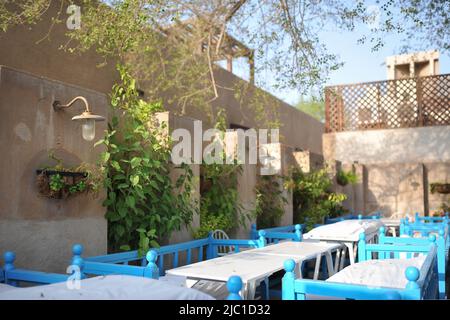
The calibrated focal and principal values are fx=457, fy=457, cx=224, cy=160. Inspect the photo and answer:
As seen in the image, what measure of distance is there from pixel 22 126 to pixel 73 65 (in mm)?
3000

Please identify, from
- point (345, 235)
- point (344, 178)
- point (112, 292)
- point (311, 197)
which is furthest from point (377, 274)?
point (344, 178)

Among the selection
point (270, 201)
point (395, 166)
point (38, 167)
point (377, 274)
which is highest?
point (395, 166)

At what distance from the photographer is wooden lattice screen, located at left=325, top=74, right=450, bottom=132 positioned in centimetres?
953

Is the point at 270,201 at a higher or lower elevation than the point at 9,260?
higher

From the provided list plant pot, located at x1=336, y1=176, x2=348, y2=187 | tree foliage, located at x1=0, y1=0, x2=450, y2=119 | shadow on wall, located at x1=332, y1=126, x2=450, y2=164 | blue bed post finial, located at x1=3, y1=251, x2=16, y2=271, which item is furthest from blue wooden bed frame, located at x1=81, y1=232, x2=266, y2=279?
shadow on wall, located at x1=332, y1=126, x2=450, y2=164

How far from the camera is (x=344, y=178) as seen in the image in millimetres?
8781

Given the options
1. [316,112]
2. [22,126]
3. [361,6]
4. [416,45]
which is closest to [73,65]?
[22,126]

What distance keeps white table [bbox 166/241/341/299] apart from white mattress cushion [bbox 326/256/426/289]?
472 millimetres

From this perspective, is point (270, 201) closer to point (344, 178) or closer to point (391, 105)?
point (344, 178)

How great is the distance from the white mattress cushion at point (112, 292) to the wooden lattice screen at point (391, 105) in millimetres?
8359

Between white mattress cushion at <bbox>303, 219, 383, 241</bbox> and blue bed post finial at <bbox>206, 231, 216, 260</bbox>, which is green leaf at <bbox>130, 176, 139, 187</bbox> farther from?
white mattress cushion at <bbox>303, 219, 383, 241</bbox>

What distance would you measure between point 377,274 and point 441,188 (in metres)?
6.64

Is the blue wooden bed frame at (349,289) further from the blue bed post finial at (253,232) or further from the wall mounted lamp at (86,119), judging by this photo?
the blue bed post finial at (253,232)
